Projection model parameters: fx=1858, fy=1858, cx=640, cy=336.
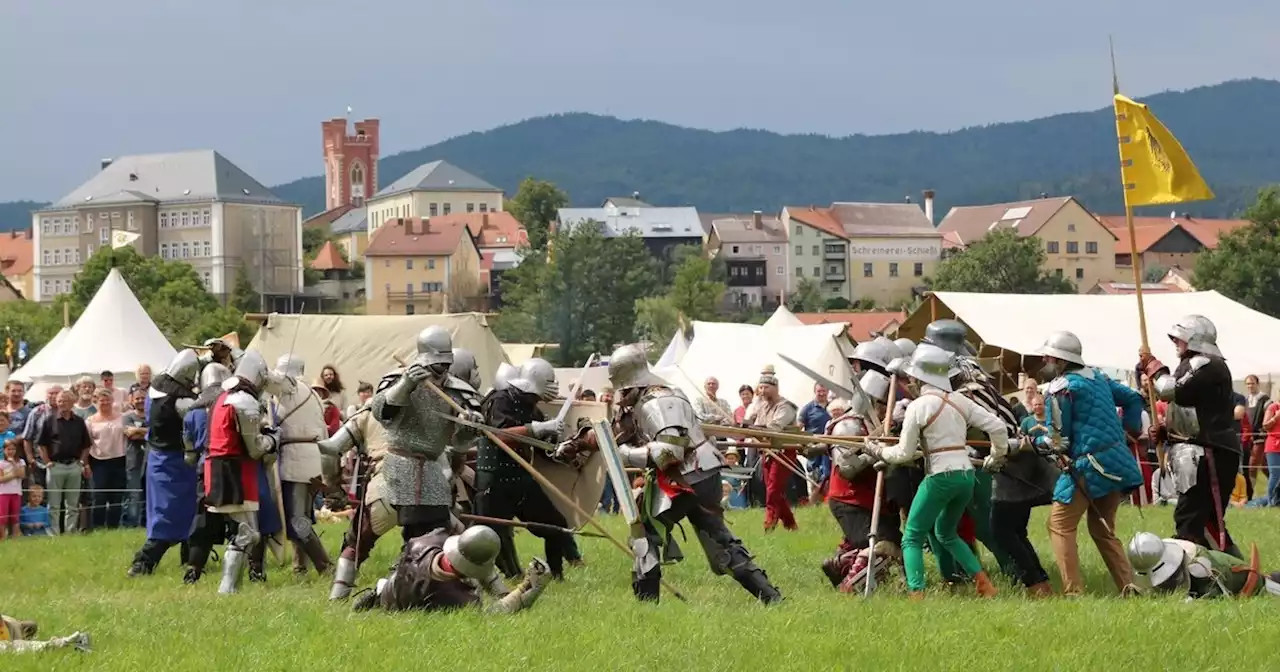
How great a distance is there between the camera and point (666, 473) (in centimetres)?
1025

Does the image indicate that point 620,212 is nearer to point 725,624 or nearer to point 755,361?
point 755,361

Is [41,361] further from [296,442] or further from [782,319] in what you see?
[296,442]

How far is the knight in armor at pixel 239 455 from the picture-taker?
39.7 feet

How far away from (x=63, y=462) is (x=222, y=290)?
473 feet

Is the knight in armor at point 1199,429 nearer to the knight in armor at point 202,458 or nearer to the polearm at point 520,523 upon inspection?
the polearm at point 520,523

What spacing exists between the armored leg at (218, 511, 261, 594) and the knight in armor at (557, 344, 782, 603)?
2967mm

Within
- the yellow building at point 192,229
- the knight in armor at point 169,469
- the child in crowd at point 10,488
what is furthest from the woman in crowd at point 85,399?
the yellow building at point 192,229

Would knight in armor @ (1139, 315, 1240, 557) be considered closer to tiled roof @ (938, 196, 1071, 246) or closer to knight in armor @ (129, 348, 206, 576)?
knight in armor @ (129, 348, 206, 576)

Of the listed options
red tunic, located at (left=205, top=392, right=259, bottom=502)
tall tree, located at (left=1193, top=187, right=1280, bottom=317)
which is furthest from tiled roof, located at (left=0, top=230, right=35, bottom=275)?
red tunic, located at (left=205, top=392, right=259, bottom=502)

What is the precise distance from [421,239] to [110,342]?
443 ft

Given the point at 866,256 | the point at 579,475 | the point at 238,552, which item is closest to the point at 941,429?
the point at 579,475

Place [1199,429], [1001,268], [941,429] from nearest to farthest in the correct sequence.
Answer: [941,429], [1199,429], [1001,268]

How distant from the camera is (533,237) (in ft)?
476

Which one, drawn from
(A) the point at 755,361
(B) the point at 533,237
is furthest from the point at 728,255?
(A) the point at 755,361
